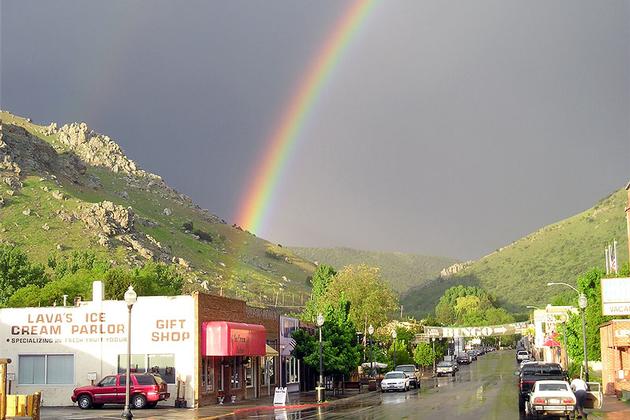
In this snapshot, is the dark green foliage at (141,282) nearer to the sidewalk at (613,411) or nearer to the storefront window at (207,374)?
the storefront window at (207,374)

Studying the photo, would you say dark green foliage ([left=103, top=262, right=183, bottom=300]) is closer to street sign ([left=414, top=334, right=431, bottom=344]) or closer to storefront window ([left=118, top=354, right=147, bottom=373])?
street sign ([left=414, top=334, right=431, bottom=344])

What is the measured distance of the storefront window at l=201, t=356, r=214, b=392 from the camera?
52.2 metres

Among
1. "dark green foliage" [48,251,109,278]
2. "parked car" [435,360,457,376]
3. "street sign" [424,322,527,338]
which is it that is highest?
"dark green foliage" [48,251,109,278]

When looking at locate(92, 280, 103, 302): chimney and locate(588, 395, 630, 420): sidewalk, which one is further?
locate(92, 280, 103, 302): chimney

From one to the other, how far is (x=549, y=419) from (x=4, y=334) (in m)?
35.4

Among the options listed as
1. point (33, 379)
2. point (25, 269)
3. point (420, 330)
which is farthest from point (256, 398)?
point (420, 330)

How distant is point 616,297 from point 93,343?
3366 centimetres

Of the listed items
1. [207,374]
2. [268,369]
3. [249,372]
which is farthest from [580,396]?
[268,369]

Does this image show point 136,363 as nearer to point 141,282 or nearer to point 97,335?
point 97,335

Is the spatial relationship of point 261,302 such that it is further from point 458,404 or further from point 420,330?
point 458,404

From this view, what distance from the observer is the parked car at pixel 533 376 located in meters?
45.6

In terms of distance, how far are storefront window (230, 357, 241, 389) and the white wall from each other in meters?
6.41

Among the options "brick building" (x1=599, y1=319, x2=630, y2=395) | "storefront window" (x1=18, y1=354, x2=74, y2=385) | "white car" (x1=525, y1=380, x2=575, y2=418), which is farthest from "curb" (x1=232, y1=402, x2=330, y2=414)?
"brick building" (x1=599, y1=319, x2=630, y2=395)

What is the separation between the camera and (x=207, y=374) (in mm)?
52906
